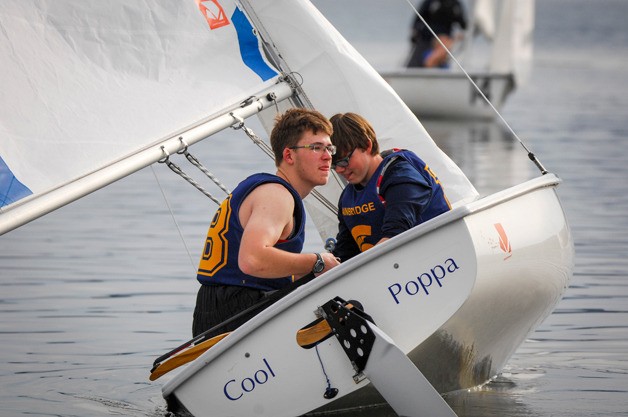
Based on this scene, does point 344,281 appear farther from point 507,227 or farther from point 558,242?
point 558,242

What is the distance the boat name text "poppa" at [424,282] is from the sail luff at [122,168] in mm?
1010

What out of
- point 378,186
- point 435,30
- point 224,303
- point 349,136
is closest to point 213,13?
point 349,136

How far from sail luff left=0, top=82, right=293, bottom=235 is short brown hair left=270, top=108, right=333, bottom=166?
0.37m

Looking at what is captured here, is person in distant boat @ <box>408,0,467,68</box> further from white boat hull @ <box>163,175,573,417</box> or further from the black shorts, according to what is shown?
white boat hull @ <box>163,175,573,417</box>

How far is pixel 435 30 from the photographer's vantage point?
20.7 meters

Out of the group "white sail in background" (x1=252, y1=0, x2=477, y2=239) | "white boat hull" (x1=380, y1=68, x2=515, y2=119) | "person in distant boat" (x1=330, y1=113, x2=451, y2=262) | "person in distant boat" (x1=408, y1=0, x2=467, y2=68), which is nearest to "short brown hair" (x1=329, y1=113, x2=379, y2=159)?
"person in distant boat" (x1=330, y1=113, x2=451, y2=262)

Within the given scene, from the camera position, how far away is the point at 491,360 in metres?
5.10

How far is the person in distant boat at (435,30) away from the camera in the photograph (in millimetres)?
20609

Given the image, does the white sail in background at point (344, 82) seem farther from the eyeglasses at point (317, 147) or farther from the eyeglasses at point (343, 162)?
the eyeglasses at point (317, 147)

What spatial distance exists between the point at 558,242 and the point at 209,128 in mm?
1337

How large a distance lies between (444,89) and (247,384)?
49.1ft

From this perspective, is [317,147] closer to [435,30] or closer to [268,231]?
[268,231]

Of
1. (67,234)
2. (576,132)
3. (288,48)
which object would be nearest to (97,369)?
(288,48)

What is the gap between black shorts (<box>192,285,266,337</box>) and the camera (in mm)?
4797
